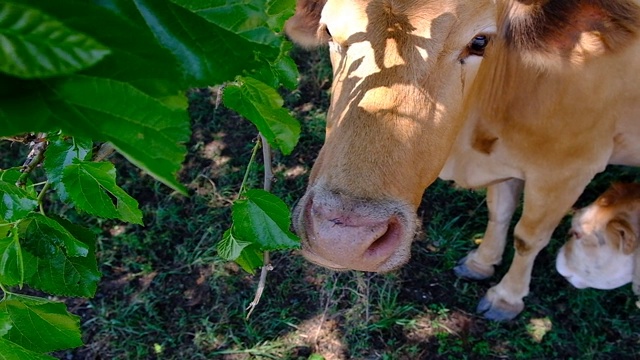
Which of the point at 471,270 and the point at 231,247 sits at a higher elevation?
the point at 231,247

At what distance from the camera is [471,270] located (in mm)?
4352

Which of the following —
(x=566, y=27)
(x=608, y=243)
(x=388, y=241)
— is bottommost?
(x=608, y=243)

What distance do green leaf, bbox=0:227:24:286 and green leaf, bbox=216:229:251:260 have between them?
0.52 meters

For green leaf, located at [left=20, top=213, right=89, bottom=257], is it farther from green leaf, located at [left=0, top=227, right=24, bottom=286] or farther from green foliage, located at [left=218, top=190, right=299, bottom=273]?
green foliage, located at [left=218, top=190, right=299, bottom=273]

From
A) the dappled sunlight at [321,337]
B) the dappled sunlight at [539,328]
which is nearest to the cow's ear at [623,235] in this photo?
the dappled sunlight at [539,328]

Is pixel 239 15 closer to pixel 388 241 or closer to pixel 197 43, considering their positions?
pixel 197 43

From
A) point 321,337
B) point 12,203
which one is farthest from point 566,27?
point 321,337

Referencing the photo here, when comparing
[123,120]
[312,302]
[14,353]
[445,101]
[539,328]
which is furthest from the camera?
[312,302]

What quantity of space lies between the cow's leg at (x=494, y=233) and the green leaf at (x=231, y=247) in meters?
2.73

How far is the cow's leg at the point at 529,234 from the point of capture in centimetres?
341

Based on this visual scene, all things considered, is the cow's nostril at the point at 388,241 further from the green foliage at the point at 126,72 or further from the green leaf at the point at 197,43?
the green leaf at the point at 197,43

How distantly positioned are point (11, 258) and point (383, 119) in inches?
48.6

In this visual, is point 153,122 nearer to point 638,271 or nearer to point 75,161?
point 75,161

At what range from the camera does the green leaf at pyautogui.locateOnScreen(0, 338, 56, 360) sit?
1.37 metres
